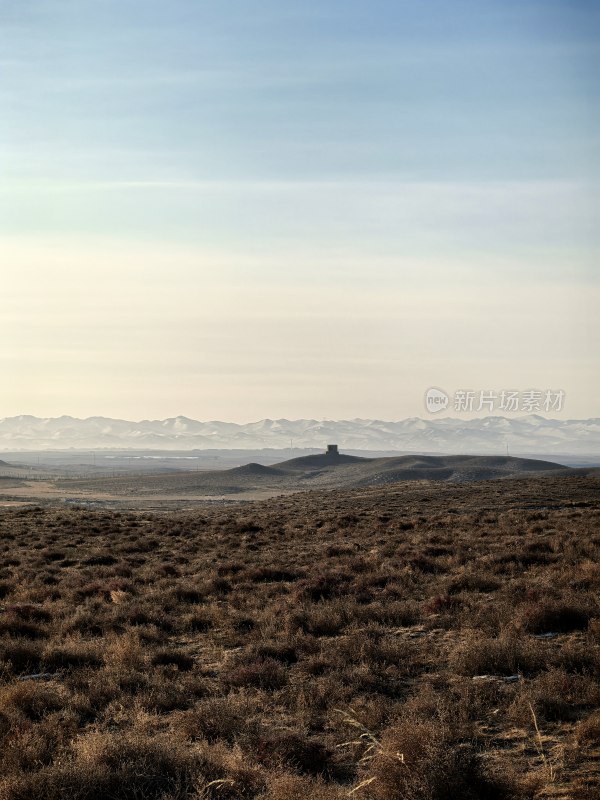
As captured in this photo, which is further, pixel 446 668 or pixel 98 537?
pixel 98 537

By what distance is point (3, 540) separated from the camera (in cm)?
3341

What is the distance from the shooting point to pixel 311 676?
10.8 metres

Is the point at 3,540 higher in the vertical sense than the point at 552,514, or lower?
lower

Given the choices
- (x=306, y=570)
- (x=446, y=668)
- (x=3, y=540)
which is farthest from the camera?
(x=3, y=540)

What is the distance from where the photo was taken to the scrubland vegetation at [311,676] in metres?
6.84

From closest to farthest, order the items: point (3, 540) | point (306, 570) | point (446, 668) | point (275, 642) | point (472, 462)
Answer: point (446, 668), point (275, 642), point (306, 570), point (3, 540), point (472, 462)

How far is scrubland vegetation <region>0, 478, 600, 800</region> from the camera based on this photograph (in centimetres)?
684

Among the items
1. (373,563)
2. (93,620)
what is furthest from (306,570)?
(93,620)

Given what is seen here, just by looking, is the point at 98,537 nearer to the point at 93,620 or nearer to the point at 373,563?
the point at 373,563

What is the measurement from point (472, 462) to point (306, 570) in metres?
133

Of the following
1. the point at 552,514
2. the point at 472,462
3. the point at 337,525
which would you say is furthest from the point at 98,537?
the point at 472,462

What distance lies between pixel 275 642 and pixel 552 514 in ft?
78.6

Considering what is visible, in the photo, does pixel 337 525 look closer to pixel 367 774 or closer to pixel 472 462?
pixel 367 774

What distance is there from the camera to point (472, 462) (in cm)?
14875
